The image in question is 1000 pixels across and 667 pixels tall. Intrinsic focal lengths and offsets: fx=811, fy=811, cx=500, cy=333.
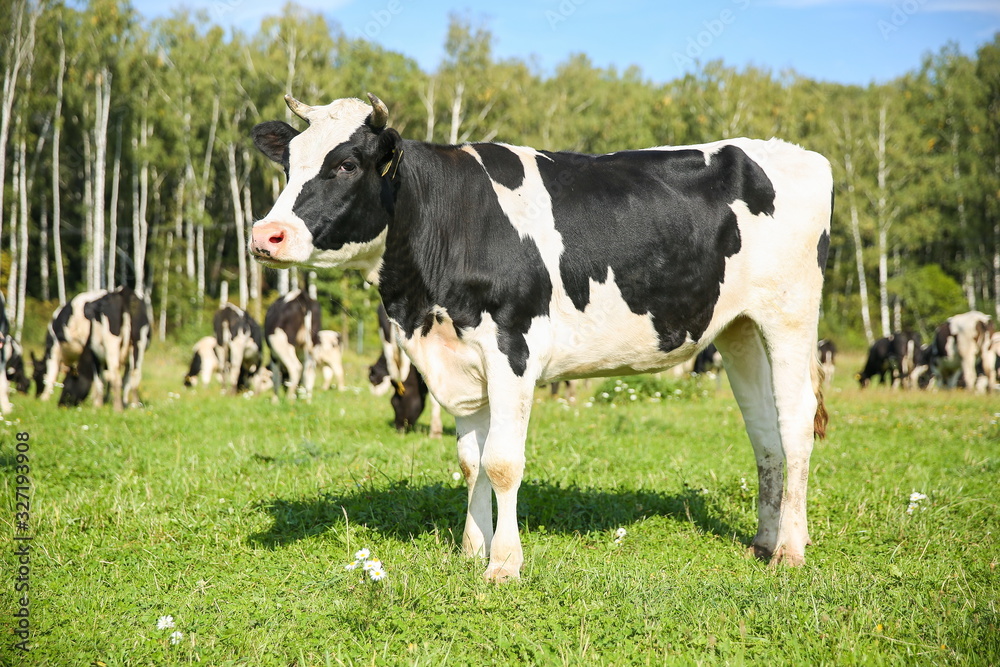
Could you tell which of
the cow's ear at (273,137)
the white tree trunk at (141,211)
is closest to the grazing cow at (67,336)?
the cow's ear at (273,137)

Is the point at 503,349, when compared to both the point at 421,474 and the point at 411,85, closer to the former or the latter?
the point at 421,474

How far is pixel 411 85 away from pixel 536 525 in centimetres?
3470

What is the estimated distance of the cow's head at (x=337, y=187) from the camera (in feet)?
14.8

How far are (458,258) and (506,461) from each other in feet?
4.10

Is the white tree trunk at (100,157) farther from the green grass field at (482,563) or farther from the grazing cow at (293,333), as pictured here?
the green grass field at (482,563)

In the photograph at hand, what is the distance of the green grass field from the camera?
3922mm

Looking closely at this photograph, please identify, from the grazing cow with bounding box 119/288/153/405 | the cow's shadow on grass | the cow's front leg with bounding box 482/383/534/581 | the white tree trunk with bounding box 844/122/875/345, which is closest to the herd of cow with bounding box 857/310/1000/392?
the white tree trunk with bounding box 844/122/875/345

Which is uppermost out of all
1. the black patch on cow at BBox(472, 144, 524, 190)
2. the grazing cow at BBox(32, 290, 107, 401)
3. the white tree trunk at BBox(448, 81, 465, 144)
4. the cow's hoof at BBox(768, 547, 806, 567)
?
the white tree trunk at BBox(448, 81, 465, 144)

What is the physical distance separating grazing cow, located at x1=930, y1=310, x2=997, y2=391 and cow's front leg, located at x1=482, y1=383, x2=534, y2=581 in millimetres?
19662

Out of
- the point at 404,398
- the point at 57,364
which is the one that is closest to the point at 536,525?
the point at 404,398

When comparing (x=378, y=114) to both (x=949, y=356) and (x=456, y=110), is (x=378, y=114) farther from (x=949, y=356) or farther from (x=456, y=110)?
(x=456, y=110)

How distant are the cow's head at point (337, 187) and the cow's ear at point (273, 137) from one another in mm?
465

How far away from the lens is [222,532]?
5.80 metres

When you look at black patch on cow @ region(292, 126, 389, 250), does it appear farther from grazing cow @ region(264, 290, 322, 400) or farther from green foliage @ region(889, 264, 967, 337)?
green foliage @ region(889, 264, 967, 337)
